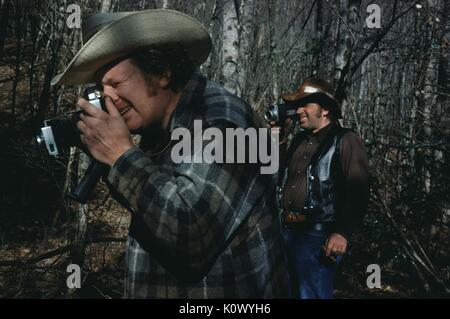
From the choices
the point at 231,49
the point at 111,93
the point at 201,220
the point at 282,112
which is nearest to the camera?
the point at 201,220

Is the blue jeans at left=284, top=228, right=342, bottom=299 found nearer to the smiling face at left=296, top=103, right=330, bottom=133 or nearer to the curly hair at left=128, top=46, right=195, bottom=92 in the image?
the smiling face at left=296, top=103, right=330, bottom=133

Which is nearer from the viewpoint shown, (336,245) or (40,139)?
(40,139)

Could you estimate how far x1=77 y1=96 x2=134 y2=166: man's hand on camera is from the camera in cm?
137

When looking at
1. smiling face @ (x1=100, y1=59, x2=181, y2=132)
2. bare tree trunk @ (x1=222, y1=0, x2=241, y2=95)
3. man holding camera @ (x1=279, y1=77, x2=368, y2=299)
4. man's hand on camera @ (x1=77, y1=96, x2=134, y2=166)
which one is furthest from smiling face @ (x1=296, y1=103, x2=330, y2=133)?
bare tree trunk @ (x1=222, y1=0, x2=241, y2=95)

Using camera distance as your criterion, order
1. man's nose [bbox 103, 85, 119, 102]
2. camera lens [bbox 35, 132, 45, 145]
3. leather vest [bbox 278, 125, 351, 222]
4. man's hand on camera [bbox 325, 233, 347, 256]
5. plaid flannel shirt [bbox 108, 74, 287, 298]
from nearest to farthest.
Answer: plaid flannel shirt [bbox 108, 74, 287, 298], man's nose [bbox 103, 85, 119, 102], camera lens [bbox 35, 132, 45, 145], man's hand on camera [bbox 325, 233, 347, 256], leather vest [bbox 278, 125, 351, 222]

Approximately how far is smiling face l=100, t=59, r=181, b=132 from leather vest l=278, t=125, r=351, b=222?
7.20 feet

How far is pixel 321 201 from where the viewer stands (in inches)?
141

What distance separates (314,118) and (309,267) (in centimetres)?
110

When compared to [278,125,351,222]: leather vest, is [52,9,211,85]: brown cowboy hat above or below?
above

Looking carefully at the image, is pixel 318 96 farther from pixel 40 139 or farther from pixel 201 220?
Result: pixel 201 220

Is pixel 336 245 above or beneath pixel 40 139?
beneath

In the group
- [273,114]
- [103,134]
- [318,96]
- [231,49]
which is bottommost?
[103,134]

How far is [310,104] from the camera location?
3914mm

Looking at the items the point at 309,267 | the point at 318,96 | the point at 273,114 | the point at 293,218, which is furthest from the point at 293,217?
the point at 318,96
